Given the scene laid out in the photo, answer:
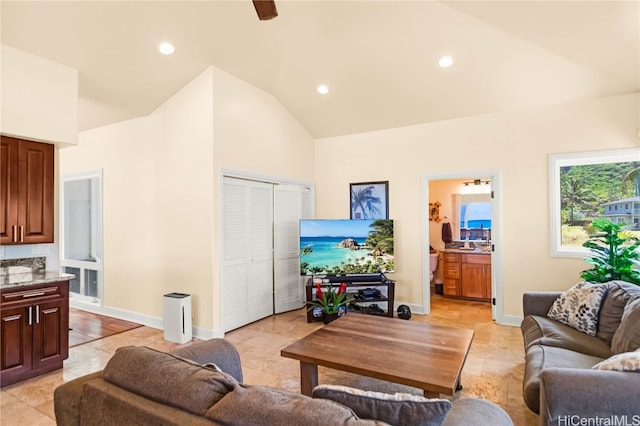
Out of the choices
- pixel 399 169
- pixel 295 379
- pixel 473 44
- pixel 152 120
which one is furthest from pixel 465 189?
pixel 152 120

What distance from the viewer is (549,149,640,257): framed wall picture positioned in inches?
162

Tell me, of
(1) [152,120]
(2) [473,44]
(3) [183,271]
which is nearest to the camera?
(2) [473,44]

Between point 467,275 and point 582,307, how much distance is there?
311 centimetres

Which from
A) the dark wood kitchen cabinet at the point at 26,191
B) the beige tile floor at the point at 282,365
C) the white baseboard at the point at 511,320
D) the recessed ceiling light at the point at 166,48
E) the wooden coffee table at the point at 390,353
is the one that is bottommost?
the beige tile floor at the point at 282,365

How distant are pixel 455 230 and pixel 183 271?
4.99m

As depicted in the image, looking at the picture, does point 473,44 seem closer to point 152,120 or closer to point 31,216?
point 152,120

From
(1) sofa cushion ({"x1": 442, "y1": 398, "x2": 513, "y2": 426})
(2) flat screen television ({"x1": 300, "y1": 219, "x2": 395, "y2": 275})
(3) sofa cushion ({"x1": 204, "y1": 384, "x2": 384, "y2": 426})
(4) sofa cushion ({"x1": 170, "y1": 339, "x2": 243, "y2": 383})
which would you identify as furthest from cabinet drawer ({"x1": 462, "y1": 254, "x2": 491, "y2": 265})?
(3) sofa cushion ({"x1": 204, "y1": 384, "x2": 384, "y2": 426})

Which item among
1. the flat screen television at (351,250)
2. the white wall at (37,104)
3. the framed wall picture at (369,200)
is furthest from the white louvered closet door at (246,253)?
the white wall at (37,104)

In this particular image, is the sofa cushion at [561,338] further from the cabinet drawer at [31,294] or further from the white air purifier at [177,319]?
the cabinet drawer at [31,294]

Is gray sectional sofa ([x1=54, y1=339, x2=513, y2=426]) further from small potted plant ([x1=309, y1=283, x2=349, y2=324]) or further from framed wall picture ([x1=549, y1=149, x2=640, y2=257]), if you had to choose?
framed wall picture ([x1=549, y1=149, x2=640, y2=257])

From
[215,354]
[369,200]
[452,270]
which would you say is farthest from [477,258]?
[215,354]

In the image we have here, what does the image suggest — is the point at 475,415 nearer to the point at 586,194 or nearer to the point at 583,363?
the point at 583,363

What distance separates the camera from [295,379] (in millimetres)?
3012

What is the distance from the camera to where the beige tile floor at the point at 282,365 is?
2.60 meters
